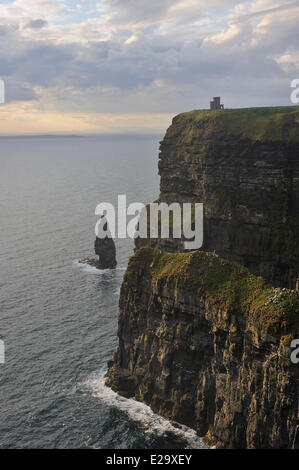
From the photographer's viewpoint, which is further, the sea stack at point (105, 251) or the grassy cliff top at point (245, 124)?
the sea stack at point (105, 251)

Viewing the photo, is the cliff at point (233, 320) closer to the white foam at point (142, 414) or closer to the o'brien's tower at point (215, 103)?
the white foam at point (142, 414)

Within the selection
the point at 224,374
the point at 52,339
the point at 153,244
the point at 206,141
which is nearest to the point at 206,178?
the point at 206,141

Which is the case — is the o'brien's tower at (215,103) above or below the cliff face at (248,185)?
above

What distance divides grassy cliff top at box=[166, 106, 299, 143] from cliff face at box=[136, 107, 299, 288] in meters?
0.20

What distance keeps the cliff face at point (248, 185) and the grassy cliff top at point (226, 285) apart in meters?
34.2

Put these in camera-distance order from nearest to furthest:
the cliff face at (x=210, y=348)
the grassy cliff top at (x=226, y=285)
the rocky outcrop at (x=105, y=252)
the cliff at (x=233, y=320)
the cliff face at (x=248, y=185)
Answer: the cliff face at (x=210, y=348), the cliff at (x=233, y=320), the grassy cliff top at (x=226, y=285), the cliff face at (x=248, y=185), the rocky outcrop at (x=105, y=252)

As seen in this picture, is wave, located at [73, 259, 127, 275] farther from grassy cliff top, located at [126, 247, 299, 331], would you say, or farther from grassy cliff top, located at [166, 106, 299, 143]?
grassy cliff top, located at [126, 247, 299, 331]

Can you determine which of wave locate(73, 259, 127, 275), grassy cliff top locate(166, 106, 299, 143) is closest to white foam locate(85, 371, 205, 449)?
wave locate(73, 259, 127, 275)

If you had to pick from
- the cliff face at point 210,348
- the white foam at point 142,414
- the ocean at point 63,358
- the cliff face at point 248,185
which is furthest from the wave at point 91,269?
the cliff face at point 210,348

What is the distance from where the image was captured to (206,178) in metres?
106

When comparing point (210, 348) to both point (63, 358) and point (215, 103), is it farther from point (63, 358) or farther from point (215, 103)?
point (215, 103)

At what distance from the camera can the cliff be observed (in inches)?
1939

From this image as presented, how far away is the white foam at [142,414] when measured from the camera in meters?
57.3
